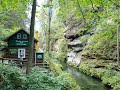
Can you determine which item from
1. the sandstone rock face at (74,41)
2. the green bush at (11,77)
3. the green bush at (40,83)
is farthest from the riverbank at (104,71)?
the green bush at (11,77)

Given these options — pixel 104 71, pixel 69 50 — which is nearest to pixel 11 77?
pixel 104 71

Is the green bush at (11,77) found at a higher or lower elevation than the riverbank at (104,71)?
higher

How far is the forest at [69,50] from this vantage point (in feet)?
28.8

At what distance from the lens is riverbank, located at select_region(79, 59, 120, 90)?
1750cm

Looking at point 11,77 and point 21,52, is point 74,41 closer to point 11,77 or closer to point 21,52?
point 21,52

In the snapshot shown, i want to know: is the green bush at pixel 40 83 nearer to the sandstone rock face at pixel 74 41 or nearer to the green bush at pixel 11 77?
the green bush at pixel 11 77

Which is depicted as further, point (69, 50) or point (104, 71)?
point (69, 50)

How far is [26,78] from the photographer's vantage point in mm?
8938

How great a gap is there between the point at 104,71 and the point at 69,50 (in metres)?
17.5

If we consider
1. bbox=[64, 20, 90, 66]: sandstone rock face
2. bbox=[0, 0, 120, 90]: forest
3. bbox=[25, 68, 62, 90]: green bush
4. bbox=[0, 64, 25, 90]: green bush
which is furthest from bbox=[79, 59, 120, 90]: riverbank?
bbox=[0, 64, 25, 90]: green bush

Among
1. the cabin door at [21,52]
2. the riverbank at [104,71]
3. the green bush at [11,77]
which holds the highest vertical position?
the cabin door at [21,52]

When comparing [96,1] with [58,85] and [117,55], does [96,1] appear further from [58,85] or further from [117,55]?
[117,55]

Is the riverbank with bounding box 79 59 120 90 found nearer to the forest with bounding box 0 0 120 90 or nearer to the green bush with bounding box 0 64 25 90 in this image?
the forest with bounding box 0 0 120 90

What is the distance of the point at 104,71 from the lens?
2142cm
